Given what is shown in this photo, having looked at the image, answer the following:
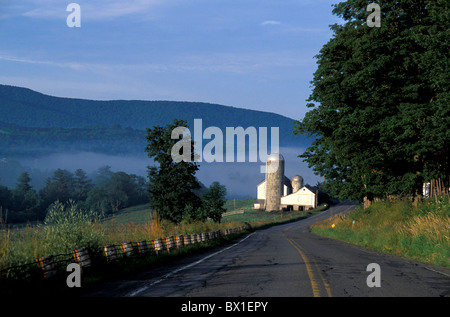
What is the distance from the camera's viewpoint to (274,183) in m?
142

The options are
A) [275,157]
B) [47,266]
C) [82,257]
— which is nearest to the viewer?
[47,266]

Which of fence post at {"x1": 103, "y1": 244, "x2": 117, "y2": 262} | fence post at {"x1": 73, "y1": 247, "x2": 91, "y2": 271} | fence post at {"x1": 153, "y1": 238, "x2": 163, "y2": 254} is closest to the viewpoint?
fence post at {"x1": 73, "y1": 247, "x2": 91, "y2": 271}

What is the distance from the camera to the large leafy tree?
29734 millimetres

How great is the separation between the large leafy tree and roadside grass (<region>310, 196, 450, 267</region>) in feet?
7.90

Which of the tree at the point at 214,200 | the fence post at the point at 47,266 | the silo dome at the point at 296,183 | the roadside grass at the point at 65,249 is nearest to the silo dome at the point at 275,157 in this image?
the silo dome at the point at 296,183

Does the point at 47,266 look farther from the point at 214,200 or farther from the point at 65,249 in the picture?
the point at 214,200

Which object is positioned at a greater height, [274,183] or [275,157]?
[275,157]

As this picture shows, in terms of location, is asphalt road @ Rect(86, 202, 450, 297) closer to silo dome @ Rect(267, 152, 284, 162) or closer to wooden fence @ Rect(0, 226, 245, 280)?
wooden fence @ Rect(0, 226, 245, 280)

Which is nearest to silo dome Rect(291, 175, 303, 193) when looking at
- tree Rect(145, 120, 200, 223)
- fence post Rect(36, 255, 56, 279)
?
tree Rect(145, 120, 200, 223)

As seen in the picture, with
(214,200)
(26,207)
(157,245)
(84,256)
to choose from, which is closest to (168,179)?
(214,200)

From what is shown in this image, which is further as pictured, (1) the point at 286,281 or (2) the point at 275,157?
(2) the point at 275,157

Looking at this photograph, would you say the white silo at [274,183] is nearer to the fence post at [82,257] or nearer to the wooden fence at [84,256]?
the wooden fence at [84,256]

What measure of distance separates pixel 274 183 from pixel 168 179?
91.5 meters
